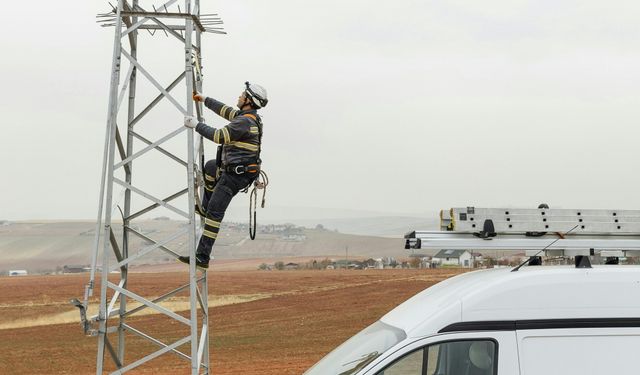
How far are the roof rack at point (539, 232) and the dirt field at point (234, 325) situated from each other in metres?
13.7

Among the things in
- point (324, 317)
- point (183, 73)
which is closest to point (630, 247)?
point (183, 73)

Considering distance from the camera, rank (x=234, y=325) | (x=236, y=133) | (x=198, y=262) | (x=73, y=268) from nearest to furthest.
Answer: (x=236, y=133) < (x=198, y=262) < (x=234, y=325) < (x=73, y=268)

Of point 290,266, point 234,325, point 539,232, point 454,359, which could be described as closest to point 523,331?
point 454,359

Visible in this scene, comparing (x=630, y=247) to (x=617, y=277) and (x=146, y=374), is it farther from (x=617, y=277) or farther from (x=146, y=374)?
(x=146, y=374)

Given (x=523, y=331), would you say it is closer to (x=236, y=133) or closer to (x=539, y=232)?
(x=539, y=232)

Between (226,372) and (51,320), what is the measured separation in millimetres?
20170

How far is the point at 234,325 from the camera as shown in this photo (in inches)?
1270

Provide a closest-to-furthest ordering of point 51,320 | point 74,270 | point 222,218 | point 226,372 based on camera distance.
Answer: point 222,218, point 226,372, point 51,320, point 74,270

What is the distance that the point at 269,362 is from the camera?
21.6 metres

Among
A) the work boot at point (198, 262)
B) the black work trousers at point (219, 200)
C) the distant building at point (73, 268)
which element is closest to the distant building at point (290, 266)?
the distant building at point (73, 268)

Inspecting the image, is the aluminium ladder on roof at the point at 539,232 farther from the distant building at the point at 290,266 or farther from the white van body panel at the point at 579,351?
the distant building at the point at 290,266

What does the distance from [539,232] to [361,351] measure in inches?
70.3

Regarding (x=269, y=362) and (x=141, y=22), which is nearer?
(x=141, y=22)

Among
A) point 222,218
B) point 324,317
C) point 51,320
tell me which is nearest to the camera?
point 222,218
